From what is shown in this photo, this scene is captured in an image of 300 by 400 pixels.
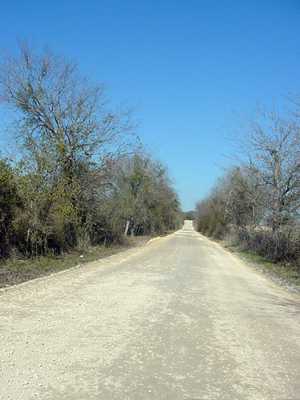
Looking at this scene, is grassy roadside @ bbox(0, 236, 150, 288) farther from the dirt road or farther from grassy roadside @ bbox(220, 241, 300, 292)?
grassy roadside @ bbox(220, 241, 300, 292)

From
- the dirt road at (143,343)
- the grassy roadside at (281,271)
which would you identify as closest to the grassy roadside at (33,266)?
the dirt road at (143,343)

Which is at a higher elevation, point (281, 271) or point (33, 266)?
point (33, 266)

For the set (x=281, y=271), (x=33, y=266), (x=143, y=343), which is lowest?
(x=143, y=343)

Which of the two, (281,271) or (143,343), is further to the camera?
(281,271)

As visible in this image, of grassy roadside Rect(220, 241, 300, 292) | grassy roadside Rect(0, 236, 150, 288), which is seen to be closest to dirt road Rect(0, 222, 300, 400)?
grassy roadside Rect(0, 236, 150, 288)

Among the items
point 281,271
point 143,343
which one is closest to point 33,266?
point 143,343

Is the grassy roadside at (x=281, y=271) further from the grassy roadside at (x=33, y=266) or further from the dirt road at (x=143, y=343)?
the grassy roadside at (x=33, y=266)

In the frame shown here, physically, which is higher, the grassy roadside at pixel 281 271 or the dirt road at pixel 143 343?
the grassy roadside at pixel 281 271

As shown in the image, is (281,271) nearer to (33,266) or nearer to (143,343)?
(33,266)

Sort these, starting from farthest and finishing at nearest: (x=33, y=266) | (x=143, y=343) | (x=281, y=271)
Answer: (x=281, y=271)
(x=33, y=266)
(x=143, y=343)

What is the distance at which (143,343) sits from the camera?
6445 millimetres

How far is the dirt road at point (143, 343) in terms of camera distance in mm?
4789

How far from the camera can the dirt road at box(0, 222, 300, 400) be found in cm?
479

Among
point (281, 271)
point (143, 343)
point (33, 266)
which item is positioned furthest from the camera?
point (281, 271)
